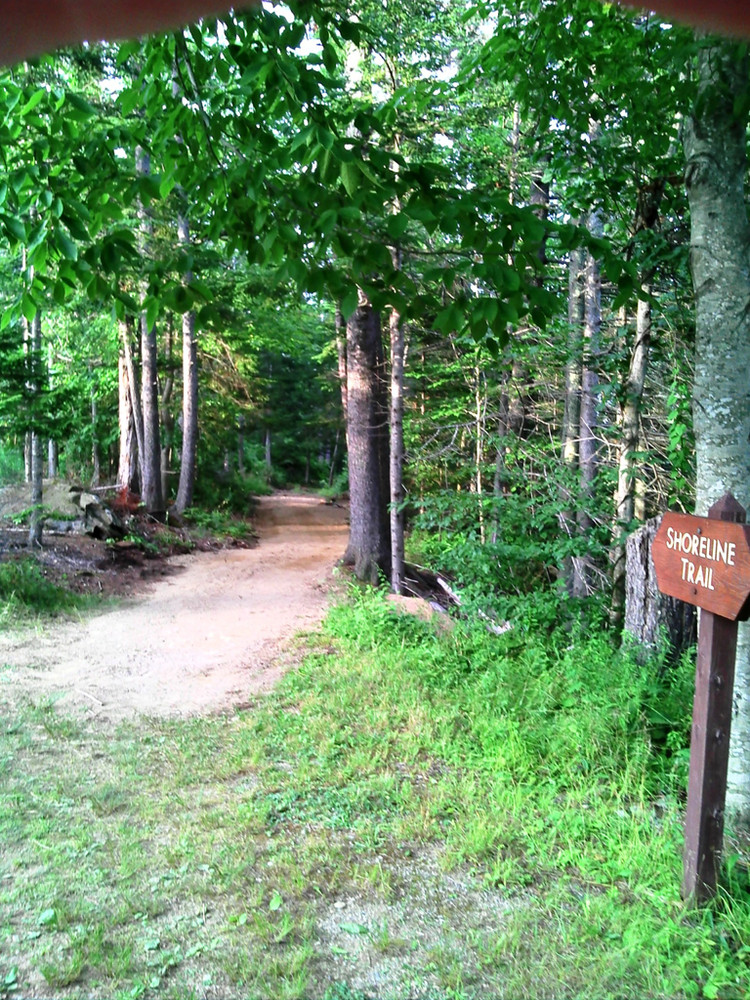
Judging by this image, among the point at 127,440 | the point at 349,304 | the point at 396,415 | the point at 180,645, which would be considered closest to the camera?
the point at 349,304

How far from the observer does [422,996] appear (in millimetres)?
3229

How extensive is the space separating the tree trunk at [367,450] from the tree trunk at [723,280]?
8609 millimetres

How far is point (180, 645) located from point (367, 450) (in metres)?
5.09

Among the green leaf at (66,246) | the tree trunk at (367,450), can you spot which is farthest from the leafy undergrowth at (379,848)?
the tree trunk at (367,450)

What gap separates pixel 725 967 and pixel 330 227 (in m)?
3.73

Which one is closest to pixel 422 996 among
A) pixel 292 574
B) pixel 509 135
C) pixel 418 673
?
pixel 418 673

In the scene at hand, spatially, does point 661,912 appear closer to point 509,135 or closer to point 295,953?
point 295,953

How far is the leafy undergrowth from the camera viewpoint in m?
3.36

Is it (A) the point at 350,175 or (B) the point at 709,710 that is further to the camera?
(B) the point at 709,710

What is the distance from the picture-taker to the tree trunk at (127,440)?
20.0 meters

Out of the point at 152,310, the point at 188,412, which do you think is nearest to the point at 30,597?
the point at 152,310

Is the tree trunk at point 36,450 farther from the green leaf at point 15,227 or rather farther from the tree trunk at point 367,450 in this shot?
the green leaf at point 15,227

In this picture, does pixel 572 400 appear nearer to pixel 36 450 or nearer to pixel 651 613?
pixel 651 613

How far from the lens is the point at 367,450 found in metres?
12.9
